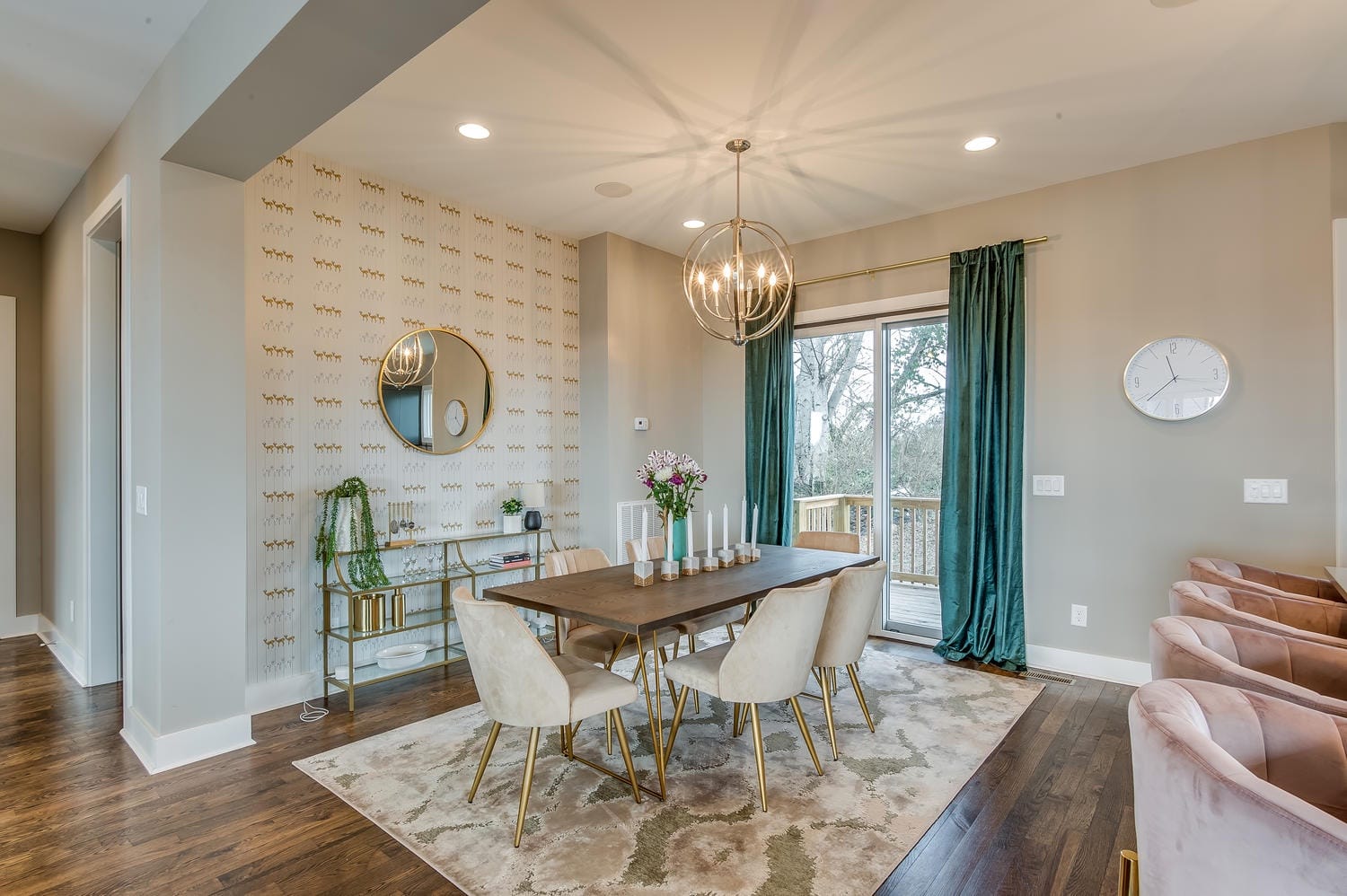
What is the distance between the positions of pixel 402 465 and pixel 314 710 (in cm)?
141

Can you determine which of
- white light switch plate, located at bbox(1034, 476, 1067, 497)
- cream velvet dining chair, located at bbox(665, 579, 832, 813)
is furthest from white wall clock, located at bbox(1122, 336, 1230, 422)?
cream velvet dining chair, located at bbox(665, 579, 832, 813)

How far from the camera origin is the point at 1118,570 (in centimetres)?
395

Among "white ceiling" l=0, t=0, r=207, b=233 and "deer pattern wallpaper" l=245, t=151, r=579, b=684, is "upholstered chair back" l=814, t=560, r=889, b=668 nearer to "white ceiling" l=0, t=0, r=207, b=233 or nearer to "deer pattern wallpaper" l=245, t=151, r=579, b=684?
"deer pattern wallpaper" l=245, t=151, r=579, b=684

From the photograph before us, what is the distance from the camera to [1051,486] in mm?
4172

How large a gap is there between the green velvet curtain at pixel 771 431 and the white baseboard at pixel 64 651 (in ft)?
14.4

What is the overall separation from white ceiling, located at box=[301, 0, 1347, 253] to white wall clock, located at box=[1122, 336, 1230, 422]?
1082 mm

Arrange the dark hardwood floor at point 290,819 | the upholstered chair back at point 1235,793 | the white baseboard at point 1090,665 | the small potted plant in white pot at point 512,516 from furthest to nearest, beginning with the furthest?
the small potted plant in white pot at point 512,516, the white baseboard at point 1090,665, the dark hardwood floor at point 290,819, the upholstered chair back at point 1235,793

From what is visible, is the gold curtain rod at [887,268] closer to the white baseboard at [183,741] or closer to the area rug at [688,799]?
the area rug at [688,799]

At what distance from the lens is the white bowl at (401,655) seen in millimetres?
3818

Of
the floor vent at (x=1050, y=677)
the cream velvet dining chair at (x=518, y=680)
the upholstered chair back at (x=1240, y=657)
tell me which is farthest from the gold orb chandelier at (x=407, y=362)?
the floor vent at (x=1050, y=677)

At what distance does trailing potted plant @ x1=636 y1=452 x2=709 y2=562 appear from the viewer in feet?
10.7

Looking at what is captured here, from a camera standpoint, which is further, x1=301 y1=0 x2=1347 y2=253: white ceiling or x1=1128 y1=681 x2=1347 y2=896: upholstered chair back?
x1=301 y1=0 x2=1347 y2=253: white ceiling

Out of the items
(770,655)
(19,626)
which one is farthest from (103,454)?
(770,655)

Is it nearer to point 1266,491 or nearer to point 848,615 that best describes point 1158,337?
point 1266,491
